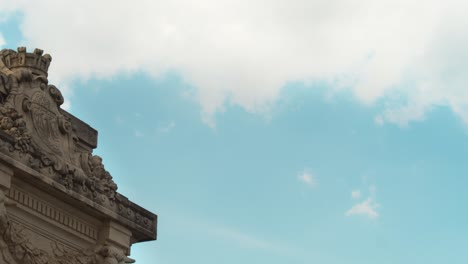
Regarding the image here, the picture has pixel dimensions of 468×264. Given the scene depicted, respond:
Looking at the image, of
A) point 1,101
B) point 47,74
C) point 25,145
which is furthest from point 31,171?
point 47,74

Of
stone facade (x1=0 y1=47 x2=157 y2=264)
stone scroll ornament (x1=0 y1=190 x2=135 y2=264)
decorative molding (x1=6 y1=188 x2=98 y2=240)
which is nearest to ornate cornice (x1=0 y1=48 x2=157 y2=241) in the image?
stone facade (x1=0 y1=47 x2=157 y2=264)

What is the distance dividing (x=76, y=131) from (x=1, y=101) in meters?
2.18

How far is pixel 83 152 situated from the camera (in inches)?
686

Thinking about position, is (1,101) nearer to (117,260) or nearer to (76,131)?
(76,131)

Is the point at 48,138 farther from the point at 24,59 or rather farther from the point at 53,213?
the point at 24,59

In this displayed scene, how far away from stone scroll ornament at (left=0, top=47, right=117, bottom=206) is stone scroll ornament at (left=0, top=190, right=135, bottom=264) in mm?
944

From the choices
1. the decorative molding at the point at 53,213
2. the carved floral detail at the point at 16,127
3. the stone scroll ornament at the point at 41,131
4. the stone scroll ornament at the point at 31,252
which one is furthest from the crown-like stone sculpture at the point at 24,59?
the stone scroll ornament at the point at 31,252

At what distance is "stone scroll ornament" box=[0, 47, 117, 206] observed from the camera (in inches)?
605

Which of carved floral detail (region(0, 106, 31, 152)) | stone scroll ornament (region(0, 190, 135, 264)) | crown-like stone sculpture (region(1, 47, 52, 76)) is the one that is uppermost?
crown-like stone sculpture (region(1, 47, 52, 76))

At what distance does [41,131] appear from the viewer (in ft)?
53.3

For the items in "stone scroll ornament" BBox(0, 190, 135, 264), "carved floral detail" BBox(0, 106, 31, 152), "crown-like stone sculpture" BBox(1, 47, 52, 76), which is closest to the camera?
"stone scroll ornament" BBox(0, 190, 135, 264)

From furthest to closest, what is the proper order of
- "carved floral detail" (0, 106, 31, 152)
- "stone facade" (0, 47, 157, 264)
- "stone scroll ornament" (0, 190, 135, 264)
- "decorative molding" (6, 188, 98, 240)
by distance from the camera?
"decorative molding" (6, 188, 98, 240)
"carved floral detail" (0, 106, 31, 152)
"stone facade" (0, 47, 157, 264)
"stone scroll ornament" (0, 190, 135, 264)

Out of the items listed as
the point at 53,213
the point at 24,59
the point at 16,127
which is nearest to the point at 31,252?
the point at 53,213

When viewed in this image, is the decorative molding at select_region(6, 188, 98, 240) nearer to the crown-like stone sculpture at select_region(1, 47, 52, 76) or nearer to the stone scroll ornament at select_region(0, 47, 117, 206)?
the stone scroll ornament at select_region(0, 47, 117, 206)
